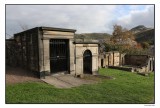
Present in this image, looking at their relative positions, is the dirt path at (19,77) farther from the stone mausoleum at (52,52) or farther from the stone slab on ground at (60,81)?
the stone slab on ground at (60,81)

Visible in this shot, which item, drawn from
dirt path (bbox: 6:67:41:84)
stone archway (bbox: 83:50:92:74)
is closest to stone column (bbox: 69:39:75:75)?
stone archway (bbox: 83:50:92:74)

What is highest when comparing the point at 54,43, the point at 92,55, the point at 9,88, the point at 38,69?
the point at 54,43

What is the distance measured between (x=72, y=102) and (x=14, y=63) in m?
8.51

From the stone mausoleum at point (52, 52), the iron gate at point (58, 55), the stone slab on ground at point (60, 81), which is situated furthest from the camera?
the iron gate at point (58, 55)

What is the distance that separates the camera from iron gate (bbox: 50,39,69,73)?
11734mm

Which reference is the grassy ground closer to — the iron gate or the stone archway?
the iron gate

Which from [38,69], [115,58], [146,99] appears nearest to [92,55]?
[38,69]

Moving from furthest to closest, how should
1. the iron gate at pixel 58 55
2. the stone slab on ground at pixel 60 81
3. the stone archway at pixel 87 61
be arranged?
the stone archway at pixel 87 61 < the iron gate at pixel 58 55 < the stone slab on ground at pixel 60 81

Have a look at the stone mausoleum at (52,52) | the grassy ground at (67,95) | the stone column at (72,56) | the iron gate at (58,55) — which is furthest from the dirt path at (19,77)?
the stone column at (72,56)

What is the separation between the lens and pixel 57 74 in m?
11.7

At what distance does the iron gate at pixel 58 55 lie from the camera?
11.7 meters

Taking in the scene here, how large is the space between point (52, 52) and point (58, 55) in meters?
0.54

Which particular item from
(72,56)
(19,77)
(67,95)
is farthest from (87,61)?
(67,95)
